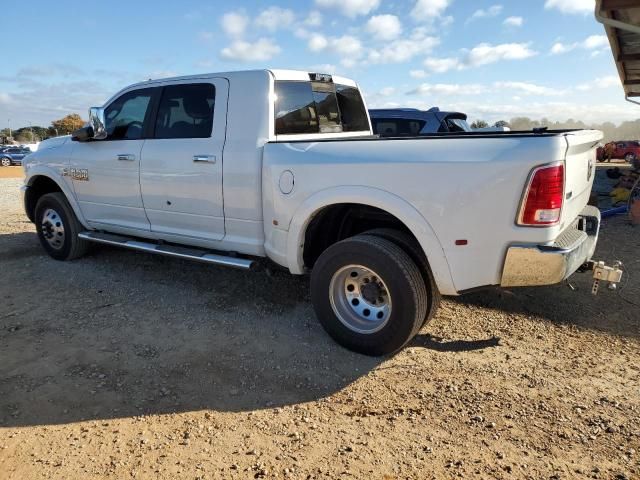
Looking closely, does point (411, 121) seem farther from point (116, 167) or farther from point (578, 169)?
point (578, 169)

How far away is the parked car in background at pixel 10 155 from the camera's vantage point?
3338 cm

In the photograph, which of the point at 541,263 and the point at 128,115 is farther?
the point at 128,115

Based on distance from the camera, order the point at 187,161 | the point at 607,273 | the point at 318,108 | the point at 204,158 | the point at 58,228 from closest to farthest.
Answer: the point at 607,273 < the point at 204,158 < the point at 187,161 < the point at 318,108 < the point at 58,228

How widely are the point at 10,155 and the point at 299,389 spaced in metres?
37.9

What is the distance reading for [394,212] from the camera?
3.25 metres

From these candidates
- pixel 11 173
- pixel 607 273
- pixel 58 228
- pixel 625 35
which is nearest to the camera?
pixel 607 273

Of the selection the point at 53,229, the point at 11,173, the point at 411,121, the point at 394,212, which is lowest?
Answer: the point at 11,173

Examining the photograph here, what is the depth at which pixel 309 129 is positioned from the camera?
15.1 ft

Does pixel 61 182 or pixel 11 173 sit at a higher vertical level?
pixel 61 182

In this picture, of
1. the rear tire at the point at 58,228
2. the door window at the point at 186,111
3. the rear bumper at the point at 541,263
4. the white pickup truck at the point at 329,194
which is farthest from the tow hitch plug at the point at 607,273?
the rear tire at the point at 58,228

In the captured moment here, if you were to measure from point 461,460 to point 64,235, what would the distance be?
520 cm

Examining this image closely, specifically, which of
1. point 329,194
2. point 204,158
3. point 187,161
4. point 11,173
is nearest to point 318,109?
point 204,158

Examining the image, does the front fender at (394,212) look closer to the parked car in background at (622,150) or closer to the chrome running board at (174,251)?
the chrome running board at (174,251)

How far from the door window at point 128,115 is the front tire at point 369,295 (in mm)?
2620
